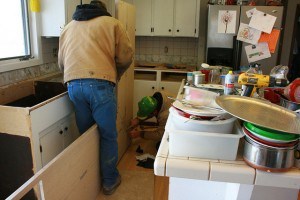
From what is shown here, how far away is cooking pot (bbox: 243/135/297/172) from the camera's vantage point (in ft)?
2.48

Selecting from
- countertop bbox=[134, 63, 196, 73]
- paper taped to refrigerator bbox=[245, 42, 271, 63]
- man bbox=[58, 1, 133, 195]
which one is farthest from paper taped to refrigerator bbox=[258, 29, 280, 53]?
man bbox=[58, 1, 133, 195]

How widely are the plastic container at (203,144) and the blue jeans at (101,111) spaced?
3.51 feet

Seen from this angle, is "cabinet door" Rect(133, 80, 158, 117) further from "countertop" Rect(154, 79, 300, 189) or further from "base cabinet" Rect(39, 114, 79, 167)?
"countertop" Rect(154, 79, 300, 189)

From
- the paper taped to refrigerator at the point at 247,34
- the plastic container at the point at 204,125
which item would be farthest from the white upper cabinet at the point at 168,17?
the plastic container at the point at 204,125

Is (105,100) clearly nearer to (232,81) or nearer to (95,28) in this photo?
→ (95,28)

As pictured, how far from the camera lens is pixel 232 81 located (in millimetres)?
1312

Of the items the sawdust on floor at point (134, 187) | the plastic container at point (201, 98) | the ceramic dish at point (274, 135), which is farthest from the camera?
the sawdust on floor at point (134, 187)

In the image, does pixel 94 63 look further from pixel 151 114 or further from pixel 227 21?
pixel 227 21

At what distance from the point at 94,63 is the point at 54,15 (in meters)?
0.88

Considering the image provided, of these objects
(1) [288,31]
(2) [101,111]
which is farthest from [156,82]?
(1) [288,31]

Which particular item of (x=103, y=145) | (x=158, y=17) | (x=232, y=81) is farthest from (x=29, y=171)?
(x=158, y=17)

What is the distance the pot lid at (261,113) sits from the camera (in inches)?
29.9

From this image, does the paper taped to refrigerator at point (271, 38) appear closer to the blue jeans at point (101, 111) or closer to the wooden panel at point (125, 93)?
the wooden panel at point (125, 93)

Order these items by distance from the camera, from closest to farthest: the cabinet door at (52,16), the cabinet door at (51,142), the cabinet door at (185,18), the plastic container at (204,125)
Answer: the plastic container at (204,125) < the cabinet door at (51,142) < the cabinet door at (52,16) < the cabinet door at (185,18)
